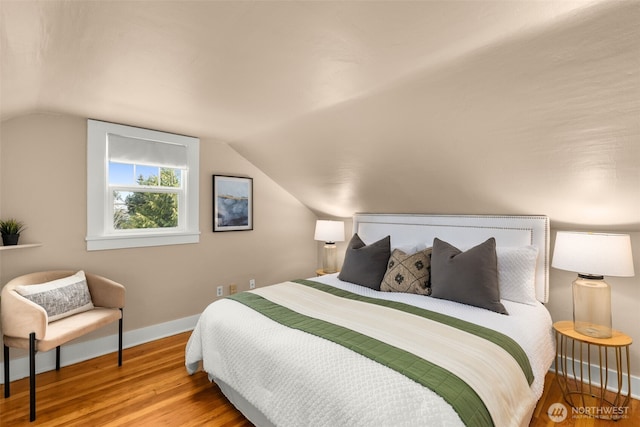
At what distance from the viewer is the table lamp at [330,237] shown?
394 cm

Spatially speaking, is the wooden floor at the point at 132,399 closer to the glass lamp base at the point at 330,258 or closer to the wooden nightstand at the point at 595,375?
the wooden nightstand at the point at 595,375

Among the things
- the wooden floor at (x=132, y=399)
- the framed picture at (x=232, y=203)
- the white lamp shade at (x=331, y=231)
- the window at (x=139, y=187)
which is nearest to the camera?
the wooden floor at (x=132, y=399)

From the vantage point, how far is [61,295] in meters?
2.36

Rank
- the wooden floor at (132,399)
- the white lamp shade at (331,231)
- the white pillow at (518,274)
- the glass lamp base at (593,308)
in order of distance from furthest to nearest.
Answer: the white lamp shade at (331,231) → the white pillow at (518,274) → the glass lamp base at (593,308) → the wooden floor at (132,399)

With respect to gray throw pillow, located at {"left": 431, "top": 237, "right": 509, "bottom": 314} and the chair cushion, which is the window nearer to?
the chair cushion

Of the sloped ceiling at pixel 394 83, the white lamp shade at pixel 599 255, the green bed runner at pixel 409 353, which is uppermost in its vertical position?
the sloped ceiling at pixel 394 83

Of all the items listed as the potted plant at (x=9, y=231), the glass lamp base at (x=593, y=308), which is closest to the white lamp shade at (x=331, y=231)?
the glass lamp base at (x=593, y=308)

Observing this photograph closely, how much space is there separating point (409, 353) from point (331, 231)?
8.14 feet

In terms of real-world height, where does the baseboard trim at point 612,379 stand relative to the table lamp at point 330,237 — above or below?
below

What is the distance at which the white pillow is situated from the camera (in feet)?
7.88

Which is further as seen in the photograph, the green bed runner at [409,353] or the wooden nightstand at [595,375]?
the wooden nightstand at [595,375]

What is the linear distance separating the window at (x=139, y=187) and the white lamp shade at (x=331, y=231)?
4.92ft

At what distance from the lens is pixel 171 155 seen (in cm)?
324

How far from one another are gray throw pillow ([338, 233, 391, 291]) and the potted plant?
2642 millimetres
